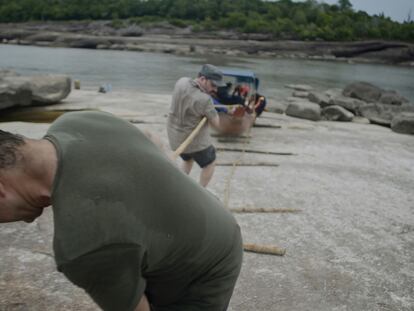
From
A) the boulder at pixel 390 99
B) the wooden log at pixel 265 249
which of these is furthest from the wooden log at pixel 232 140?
the boulder at pixel 390 99

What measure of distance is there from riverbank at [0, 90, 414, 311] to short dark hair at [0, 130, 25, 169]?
2206 mm

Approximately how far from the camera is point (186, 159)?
5.38 metres

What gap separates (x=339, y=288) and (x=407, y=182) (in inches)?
155

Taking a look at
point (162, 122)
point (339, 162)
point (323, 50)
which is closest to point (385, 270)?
point (339, 162)

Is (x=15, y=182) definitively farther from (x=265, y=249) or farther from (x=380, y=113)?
(x=380, y=113)

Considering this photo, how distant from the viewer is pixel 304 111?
1427 centimetres

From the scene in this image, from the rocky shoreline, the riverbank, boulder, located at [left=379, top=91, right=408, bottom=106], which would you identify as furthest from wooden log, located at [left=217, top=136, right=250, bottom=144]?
the rocky shoreline

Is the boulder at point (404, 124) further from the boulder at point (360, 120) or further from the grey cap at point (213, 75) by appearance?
the grey cap at point (213, 75)

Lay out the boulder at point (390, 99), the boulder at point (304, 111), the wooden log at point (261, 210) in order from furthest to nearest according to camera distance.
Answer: the boulder at point (390, 99)
the boulder at point (304, 111)
the wooden log at point (261, 210)

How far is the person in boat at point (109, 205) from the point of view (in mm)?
1304

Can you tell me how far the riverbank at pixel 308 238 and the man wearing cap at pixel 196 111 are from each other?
792mm

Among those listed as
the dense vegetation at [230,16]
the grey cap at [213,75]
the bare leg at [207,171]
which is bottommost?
the bare leg at [207,171]

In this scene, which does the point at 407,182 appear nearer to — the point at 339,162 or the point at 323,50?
the point at 339,162

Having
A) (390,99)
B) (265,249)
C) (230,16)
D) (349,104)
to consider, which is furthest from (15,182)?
(230,16)
